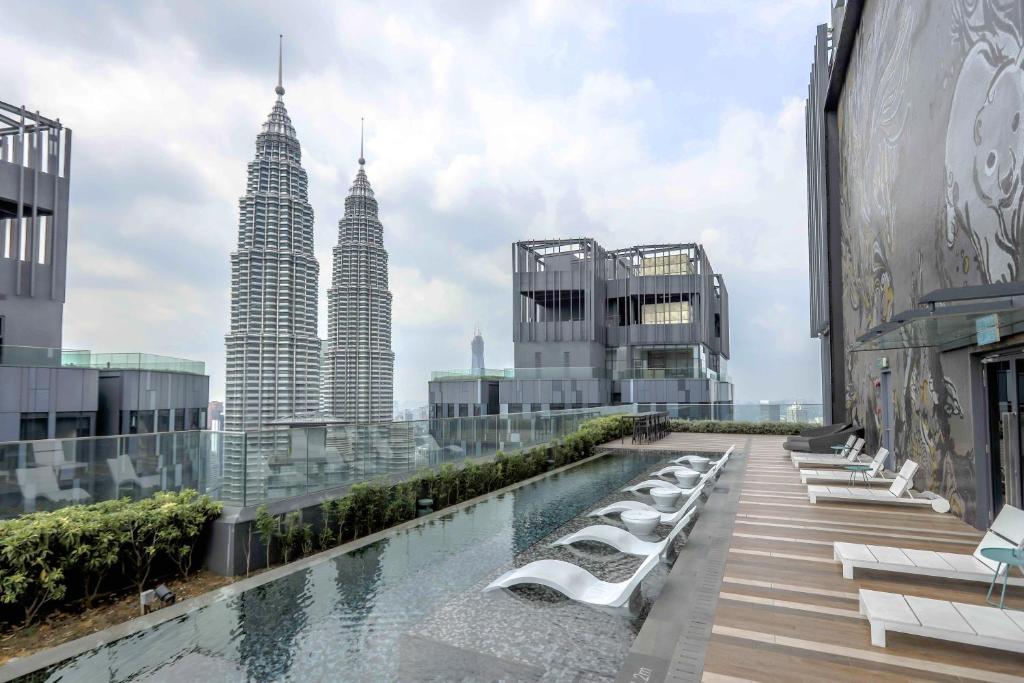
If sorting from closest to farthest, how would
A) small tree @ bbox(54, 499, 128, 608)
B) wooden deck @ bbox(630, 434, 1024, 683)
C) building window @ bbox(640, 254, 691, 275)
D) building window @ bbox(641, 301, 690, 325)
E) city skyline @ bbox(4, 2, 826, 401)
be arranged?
wooden deck @ bbox(630, 434, 1024, 683) < small tree @ bbox(54, 499, 128, 608) < city skyline @ bbox(4, 2, 826, 401) < building window @ bbox(641, 301, 690, 325) < building window @ bbox(640, 254, 691, 275)

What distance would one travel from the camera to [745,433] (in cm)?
2480

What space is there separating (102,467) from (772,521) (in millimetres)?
8895

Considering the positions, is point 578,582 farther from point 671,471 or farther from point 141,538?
point 671,471

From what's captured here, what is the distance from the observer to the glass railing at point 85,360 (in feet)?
70.1

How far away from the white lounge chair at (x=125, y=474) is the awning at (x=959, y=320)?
8.92 metres

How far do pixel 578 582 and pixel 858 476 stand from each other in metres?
8.14

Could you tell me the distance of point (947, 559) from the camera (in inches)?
196

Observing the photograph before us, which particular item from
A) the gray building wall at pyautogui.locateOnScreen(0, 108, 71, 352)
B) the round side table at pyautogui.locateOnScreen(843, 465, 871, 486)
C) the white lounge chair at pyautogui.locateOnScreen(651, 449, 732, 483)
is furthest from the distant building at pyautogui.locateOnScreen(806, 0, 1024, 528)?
the gray building wall at pyautogui.locateOnScreen(0, 108, 71, 352)

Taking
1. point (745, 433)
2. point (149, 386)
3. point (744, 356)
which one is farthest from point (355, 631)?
point (744, 356)

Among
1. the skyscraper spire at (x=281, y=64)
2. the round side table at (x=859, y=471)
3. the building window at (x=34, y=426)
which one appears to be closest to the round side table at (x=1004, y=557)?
the round side table at (x=859, y=471)

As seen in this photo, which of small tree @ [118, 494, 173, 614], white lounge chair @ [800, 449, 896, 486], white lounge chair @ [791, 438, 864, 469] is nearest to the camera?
small tree @ [118, 494, 173, 614]

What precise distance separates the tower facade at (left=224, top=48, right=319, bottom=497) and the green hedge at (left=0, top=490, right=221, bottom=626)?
4204 inches

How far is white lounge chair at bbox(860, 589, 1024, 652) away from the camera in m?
3.45

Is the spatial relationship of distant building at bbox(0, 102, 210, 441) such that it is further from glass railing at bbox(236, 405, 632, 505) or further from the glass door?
the glass door
